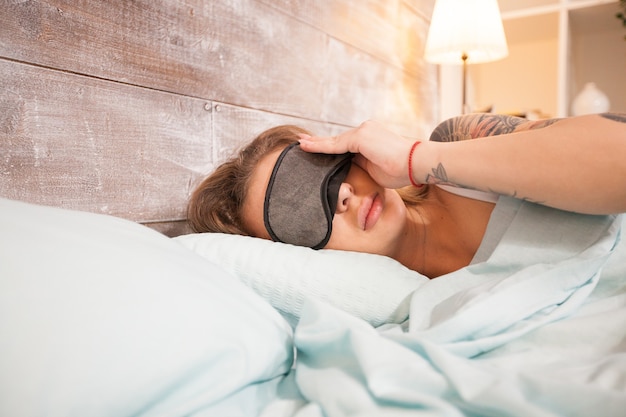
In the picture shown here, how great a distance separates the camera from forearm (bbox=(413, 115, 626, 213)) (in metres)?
0.84

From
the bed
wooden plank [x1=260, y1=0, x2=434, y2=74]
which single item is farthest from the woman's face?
wooden plank [x1=260, y1=0, x2=434, y2=74]

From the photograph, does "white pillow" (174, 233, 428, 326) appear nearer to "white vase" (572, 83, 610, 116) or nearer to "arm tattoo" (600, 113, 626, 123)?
"arm tattoo" (600, 113, 626, 123)

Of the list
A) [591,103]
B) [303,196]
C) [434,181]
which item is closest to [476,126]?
[434,181]

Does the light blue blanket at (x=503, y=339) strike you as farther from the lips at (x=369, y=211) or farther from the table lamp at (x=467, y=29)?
the table lamp at (x=467, y=29)

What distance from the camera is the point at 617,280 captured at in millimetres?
921

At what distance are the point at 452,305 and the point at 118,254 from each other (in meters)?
0.53

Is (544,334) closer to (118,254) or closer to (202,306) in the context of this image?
(202,306)

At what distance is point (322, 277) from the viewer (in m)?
0.96

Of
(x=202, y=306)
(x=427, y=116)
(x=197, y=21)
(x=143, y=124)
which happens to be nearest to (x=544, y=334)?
(x=202, y=306)

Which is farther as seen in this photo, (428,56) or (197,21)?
(428,56)

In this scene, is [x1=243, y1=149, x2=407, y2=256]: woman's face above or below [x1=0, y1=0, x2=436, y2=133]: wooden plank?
below

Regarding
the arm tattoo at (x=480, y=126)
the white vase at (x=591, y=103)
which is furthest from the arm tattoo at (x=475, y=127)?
the white vase at (x=591, y=103)

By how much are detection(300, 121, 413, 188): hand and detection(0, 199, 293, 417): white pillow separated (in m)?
0.50

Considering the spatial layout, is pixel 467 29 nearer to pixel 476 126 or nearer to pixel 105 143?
pixel 476 126
